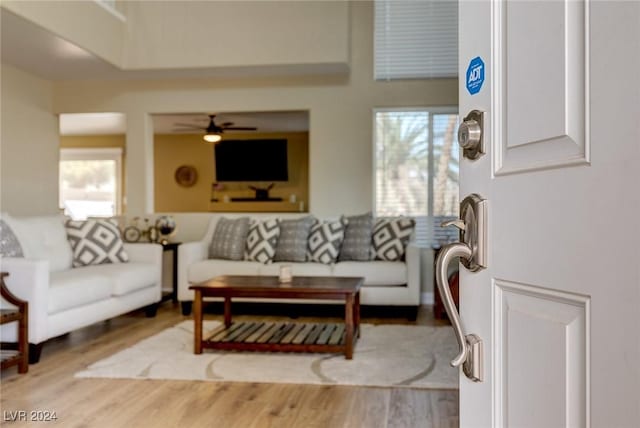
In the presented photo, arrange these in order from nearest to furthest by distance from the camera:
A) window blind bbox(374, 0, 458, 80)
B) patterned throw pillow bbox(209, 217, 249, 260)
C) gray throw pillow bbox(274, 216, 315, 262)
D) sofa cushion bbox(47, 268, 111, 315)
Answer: sofa cushion bbox(47, 268, 111, 315), gray throw pillow bbox(274, 216, 315, 262), patterned throw pillow bbox(209, 217, 249, 260), window blind bbox(374, 0, 458, 80)

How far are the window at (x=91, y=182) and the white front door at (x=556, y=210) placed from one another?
1083cm

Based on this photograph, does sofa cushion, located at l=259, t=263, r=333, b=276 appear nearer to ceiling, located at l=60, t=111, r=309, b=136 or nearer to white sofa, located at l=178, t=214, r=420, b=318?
white sofa, located at l=178, t=214, r=420, b=318

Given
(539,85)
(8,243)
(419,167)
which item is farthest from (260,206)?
(539,85)

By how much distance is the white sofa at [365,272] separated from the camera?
4910mm

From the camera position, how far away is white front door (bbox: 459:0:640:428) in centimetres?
51

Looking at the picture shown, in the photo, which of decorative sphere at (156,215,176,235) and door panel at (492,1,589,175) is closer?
door panel at (492,1,589,175)

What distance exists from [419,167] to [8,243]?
397 cm

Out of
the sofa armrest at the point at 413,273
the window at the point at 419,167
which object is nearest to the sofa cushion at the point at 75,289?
the sofa armrest at the point at 413,273

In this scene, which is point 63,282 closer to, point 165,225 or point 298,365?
point 298,365

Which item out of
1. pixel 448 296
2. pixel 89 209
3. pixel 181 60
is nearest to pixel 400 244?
pixel 181 60

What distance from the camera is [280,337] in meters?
3.89

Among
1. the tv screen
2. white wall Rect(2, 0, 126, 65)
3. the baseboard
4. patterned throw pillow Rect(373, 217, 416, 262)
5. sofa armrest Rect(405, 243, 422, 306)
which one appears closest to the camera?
white wall Rect(2, 0, 126, 65)

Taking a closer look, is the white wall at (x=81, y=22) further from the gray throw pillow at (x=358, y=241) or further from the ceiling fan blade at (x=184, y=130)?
the ceiling fan blade at (x=184, y=130)

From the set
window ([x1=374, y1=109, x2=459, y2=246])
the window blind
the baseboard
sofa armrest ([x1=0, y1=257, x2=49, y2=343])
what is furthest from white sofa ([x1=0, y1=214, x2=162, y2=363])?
the window blind
